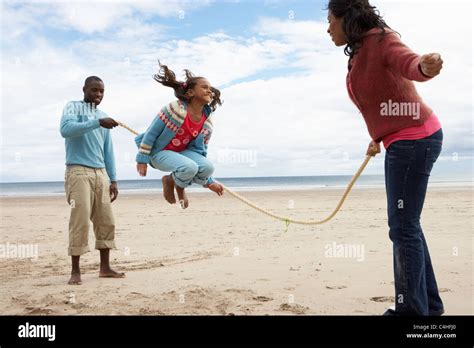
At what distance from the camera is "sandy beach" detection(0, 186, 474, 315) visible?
4.66 m

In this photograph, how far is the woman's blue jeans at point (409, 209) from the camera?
3281 mm

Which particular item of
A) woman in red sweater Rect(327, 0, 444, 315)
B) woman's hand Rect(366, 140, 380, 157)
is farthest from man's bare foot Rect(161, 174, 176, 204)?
woman in red sweater Rect(327, 0, 444, 315)

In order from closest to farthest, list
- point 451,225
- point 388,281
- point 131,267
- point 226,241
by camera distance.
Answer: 1. point 388,281
2. point 131,267
3. point 226,241
4. point 451,225

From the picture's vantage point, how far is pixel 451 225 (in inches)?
384

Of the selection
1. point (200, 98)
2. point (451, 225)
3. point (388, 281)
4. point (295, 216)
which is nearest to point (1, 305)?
point (200, 98)

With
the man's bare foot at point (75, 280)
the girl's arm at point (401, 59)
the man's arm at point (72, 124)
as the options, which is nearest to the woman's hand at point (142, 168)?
the man's arm at point (72, 124)

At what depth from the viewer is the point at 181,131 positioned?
454cm

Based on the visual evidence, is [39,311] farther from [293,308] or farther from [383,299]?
[383,299]

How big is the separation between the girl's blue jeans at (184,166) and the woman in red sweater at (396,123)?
1566mm

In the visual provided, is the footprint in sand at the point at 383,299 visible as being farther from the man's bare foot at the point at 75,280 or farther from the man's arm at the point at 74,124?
the man's bare foot at the point at 75,280

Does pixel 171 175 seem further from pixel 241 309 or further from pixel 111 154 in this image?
pixel 111 154

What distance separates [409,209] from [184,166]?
1888 millimetres

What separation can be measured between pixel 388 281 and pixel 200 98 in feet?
8.93

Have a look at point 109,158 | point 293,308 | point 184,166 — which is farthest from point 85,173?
point 293,308
